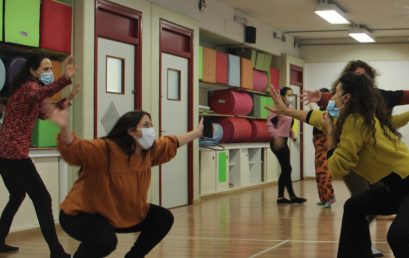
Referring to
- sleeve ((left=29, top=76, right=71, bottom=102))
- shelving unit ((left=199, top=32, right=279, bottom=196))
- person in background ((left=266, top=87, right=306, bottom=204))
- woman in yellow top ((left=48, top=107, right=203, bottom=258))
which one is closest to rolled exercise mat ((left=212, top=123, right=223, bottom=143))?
shelving unit ((left=199, top=32, right=279, bottom=196))

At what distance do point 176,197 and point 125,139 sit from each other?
5426 mm

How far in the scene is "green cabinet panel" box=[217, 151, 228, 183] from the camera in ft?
36.5

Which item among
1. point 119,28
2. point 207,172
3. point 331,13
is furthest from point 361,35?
point 119,28

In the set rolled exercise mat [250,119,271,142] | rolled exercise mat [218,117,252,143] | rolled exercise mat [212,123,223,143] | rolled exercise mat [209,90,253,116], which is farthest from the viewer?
rolled exercise mat [250,119,271,142]

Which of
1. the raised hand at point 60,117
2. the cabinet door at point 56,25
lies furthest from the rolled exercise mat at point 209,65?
the raised hand at point 60,117

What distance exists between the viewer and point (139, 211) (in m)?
4.03

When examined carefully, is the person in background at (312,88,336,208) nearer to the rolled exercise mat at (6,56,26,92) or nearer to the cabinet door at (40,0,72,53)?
the cabinet door at (40,0,72,53)

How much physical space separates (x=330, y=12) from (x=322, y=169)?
343cm

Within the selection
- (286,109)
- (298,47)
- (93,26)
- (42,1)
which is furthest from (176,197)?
(298,47)

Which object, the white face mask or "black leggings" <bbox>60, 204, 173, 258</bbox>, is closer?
"black leggings" <bbox>60, 204, 173, 258</bbox>

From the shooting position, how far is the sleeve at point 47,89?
450 centimetres

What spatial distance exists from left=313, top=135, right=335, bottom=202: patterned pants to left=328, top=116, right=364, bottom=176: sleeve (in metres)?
4.80

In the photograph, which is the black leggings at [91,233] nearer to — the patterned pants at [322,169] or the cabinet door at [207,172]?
the patterned pants at [322,169]

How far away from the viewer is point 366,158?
12.5 feet
